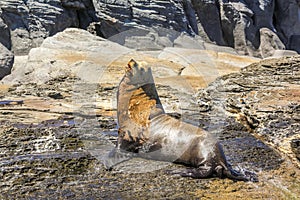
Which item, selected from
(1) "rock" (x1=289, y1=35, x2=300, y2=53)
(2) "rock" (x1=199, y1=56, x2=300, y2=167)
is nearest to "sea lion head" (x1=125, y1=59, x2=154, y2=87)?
(2) "rock" (x1=199, y1=56, x2=300, y2=167)

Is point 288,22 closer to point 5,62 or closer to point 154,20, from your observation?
point 154,20

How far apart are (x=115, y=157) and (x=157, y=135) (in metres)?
A: 0.43

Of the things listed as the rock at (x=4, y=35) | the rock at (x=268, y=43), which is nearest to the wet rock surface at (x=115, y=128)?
the rock at (x=4, y=35)

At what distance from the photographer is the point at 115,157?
12.7 ft

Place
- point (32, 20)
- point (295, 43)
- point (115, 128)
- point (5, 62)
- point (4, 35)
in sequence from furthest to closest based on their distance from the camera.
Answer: point (295, 43) → point (32, 20) → point (4, 35) → point (5, 62) → point (115, 128)

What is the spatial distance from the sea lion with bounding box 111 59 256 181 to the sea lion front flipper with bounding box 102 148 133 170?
0.02 meters

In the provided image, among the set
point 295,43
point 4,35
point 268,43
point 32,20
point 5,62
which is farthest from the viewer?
point 295,43

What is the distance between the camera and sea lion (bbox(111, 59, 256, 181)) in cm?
357

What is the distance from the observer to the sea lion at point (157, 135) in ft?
11.7

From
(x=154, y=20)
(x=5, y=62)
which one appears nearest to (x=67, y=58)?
(x=5, y=62)

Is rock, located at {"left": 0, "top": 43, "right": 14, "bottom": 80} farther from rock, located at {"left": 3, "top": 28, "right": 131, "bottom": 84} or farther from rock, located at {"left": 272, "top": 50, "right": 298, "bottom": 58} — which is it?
rock, located at {"left": 272, "top": 50, "right": 298, "bottom": 58}

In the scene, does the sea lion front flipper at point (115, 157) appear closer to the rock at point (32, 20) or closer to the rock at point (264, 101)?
the rock at point (264, 101)

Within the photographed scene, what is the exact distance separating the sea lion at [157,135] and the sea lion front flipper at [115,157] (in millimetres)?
24

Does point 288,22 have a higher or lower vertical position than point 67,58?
lower
